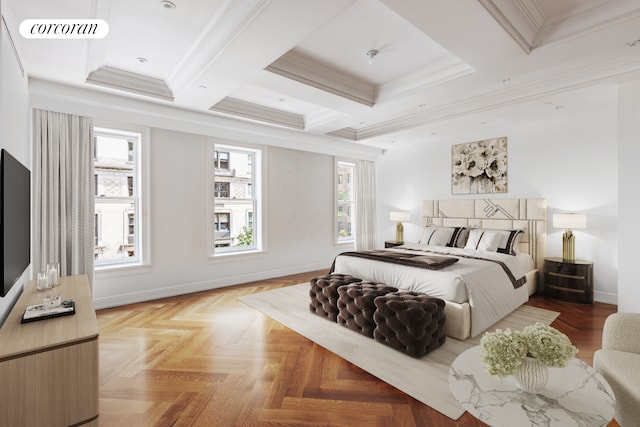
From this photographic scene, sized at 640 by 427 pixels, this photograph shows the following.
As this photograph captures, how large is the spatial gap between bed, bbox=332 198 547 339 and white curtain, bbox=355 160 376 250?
1.38 meters

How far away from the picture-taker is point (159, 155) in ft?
13.8

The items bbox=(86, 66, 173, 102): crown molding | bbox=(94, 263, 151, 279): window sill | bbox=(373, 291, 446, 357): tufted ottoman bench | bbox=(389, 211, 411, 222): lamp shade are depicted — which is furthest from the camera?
bbox=(389, 211, 411, 222): lamp shade

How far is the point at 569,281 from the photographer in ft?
12.9

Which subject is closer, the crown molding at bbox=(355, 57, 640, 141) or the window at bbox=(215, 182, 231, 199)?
the crown molding at bbox=(355, 57, 640, 141)

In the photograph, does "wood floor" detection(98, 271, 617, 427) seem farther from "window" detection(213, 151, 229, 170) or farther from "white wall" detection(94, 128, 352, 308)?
"window" detection(213, 151, 229, 170)

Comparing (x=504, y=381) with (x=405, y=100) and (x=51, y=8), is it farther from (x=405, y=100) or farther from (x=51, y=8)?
(x=51, y=8)

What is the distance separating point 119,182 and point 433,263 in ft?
13.3

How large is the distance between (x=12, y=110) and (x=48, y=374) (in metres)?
2.00

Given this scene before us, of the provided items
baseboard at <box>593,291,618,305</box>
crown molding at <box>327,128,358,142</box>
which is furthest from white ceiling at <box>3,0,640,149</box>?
baseboard at <box>593,291,618,305</box>

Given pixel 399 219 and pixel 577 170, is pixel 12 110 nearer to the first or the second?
pixel 399 219

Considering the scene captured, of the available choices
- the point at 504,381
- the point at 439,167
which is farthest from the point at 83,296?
the point at 439,167

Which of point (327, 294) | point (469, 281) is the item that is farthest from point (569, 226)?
point (327, 294)

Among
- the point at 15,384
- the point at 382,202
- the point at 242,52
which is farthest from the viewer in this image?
the point at 382,202

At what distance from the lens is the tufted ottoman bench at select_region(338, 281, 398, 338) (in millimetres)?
2883
